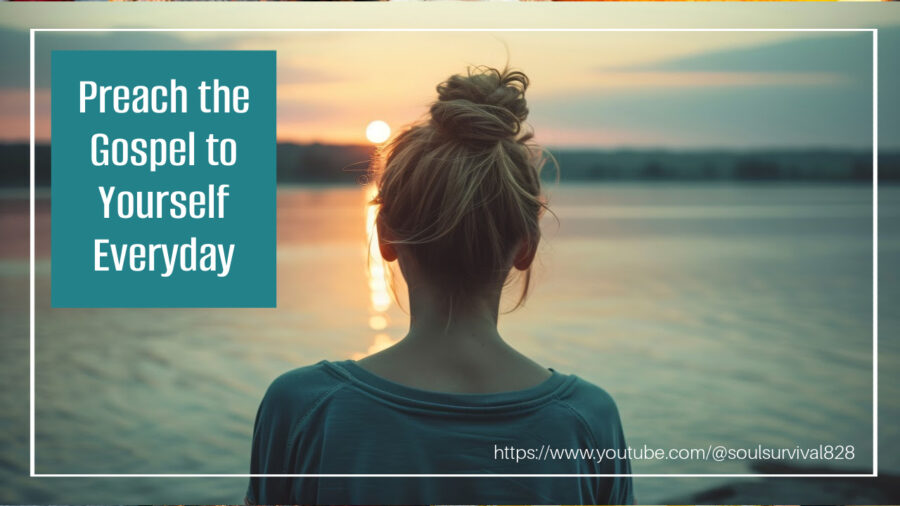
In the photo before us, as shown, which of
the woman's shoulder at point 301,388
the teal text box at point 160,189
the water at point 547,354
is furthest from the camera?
the water at point 547,354

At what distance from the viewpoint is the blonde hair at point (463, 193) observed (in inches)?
47.8

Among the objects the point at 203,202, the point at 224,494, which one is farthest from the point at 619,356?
the point at 203,202

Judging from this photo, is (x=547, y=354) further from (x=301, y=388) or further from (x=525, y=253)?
(x=301, y=388)

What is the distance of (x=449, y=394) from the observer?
1.22 metres

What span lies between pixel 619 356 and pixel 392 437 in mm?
4542

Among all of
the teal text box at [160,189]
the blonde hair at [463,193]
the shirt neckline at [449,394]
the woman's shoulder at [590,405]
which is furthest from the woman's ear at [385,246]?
the teal text box at [160,189]

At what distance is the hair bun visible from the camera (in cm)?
123

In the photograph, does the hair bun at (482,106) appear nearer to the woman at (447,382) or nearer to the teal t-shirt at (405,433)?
the woman at (447,382)

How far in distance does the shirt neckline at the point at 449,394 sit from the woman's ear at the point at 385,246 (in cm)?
18

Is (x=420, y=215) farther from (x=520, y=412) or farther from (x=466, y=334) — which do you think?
(x=520, y=412)

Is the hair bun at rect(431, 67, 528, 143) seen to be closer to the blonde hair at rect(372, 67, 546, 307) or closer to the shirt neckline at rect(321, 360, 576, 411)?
the blonde hair at rect(372, 67, 546, 307)

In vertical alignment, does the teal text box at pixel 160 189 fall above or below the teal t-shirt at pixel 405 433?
above

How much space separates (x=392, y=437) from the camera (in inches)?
47.6

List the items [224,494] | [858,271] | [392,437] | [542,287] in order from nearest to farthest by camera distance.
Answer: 1. [392,437]
2. [224,494]
3. [542,287]
4. [858,271]
